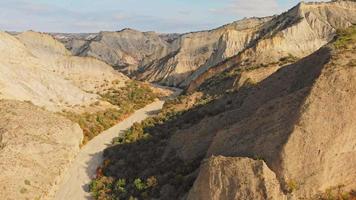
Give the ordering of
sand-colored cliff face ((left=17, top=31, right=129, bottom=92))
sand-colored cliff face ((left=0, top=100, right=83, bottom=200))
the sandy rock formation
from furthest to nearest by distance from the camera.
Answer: sand-colored cliff face ((left=17, top=31, right=129, bottom=92)) → sand-colored cliff face ((left=0, top=100, right=83, bottom=200)) → the sandy rock formation

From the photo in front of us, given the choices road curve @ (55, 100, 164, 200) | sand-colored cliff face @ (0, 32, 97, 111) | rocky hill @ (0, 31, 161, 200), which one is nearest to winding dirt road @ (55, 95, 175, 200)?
road curve @ (55, 100, 164, 200)

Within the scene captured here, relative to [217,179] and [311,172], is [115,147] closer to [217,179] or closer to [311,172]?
[217,179]

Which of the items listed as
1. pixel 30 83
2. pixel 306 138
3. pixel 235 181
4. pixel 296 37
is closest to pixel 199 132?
pixel 235 181

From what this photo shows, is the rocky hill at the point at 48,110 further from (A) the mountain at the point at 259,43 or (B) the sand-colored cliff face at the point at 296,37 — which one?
(A) the mountain at the point at 259,43

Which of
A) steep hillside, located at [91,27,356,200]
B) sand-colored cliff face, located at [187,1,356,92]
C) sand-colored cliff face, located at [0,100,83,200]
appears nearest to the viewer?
steep hillside, located at [91,27,356,200]

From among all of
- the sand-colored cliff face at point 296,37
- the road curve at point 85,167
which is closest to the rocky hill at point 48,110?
the road curve at point 85,167

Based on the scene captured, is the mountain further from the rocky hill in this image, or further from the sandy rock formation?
the sandy rock formation

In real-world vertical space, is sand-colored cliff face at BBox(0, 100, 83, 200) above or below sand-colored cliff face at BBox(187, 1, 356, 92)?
below
